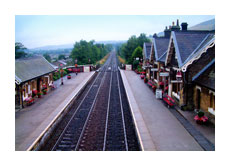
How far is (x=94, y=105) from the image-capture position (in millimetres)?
19672

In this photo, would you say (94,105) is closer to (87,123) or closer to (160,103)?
(87,123)

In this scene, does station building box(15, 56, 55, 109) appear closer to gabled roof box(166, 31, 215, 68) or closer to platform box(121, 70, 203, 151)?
platform box(121, 70, 203, 151)

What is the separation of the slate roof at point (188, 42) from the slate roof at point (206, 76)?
1399mm

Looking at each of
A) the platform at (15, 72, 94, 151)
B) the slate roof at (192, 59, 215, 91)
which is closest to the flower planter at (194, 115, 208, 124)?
the slate roof at (192, 59, 215, 91)

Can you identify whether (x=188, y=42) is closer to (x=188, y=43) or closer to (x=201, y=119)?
(x=188, y=43)

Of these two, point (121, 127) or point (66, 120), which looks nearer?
point (121, 127)

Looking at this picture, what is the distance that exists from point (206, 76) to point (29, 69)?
16.9 m

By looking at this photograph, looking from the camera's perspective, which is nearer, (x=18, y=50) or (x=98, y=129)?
(x=98, y=129)

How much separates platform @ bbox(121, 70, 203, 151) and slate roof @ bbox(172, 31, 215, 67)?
4.30 metres

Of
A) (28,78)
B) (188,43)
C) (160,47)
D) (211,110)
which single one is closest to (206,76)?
(211,110)

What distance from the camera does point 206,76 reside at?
14.2 meters

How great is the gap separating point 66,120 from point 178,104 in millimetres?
9446

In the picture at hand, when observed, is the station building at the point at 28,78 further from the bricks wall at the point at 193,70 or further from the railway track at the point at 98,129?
the bricks wall at the point at 193,70

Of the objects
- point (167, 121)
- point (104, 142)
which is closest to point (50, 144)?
point (104, 142)
